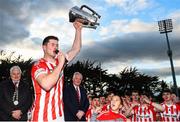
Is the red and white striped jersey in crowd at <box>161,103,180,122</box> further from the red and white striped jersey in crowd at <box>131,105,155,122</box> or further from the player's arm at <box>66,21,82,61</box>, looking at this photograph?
the player's arm at <box>66,21,82,61</box>

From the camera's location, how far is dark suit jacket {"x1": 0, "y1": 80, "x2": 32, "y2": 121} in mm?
8617

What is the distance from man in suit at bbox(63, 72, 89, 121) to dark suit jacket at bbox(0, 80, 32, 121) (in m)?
1.09

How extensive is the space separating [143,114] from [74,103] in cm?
507

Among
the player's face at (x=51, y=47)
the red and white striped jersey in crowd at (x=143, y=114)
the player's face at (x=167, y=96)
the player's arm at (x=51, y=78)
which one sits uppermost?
the player's face at (x=51, y=47)

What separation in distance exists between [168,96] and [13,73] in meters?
5.96

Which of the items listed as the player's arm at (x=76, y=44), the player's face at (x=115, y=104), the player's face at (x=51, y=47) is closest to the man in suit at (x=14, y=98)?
the player's face at (x=115, y=104)

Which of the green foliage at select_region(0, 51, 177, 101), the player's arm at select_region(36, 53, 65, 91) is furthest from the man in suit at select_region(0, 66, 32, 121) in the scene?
the green foliage at select_region(0, 51, 177, 101)

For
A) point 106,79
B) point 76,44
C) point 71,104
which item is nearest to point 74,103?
point 71,104

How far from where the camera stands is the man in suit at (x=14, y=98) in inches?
339

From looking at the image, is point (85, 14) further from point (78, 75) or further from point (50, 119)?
point (78, 75)

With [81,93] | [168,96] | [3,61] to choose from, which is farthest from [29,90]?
[3,61]

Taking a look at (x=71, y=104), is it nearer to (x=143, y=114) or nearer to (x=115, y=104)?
(x=115, y=104)

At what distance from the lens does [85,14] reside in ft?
16.7

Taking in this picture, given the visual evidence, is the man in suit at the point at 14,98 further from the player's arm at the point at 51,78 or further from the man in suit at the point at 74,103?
the player's arm at the point at 51,78
